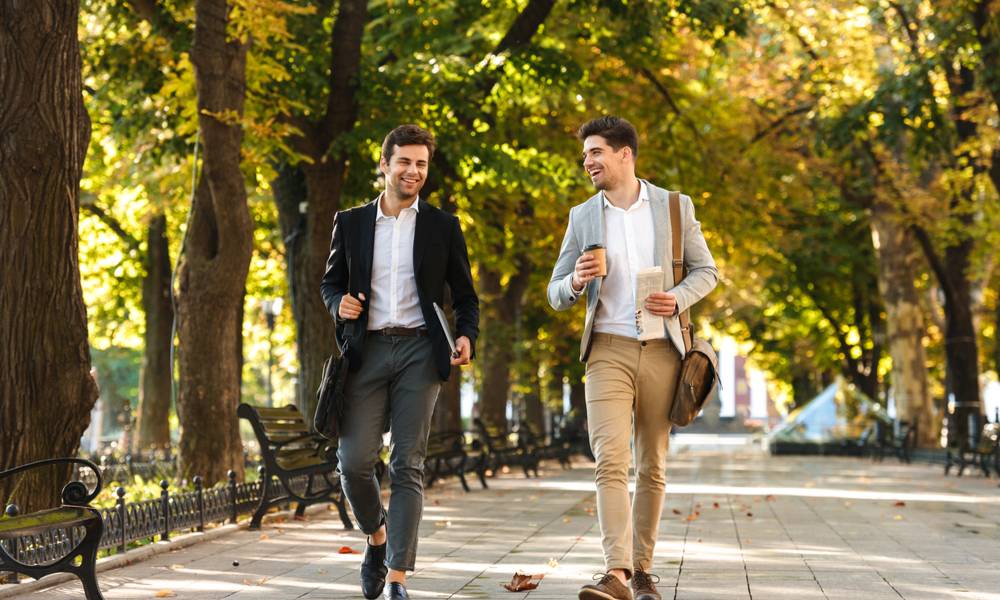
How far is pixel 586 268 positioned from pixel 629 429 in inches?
30.8

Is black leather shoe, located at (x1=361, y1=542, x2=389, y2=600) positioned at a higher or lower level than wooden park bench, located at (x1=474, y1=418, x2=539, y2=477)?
lower

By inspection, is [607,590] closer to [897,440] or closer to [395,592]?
[395,592]

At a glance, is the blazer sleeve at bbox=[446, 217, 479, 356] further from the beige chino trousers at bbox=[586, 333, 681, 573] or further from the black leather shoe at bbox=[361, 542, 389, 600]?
the black leather shoe at bbox=[361, 542, 389, 600]

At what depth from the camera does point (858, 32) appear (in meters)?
30.2

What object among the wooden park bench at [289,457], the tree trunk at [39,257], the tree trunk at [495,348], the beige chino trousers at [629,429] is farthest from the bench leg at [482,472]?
the beige chino trousers at [629,429]

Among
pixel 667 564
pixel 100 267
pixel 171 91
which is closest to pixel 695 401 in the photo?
pixel 667 564

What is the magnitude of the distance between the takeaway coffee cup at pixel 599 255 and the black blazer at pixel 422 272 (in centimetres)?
56

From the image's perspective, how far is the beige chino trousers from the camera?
20.8ft

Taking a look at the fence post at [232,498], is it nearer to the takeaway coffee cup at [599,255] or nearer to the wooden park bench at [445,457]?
the wooden park bench at [445,457]

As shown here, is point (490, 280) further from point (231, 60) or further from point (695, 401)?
point (695, 401)

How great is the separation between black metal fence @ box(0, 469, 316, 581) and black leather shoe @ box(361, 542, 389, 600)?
157cm

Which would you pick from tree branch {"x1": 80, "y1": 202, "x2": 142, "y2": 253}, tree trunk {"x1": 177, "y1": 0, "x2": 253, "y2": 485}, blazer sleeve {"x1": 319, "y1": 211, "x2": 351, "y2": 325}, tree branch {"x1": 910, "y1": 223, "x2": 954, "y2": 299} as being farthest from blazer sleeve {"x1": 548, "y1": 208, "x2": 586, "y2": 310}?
tree branch {"x1": 910, "y1": 223, "x2": 954, "y2": 299}

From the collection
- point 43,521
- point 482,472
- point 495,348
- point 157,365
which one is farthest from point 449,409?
point 43,521

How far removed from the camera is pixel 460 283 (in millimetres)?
6910
